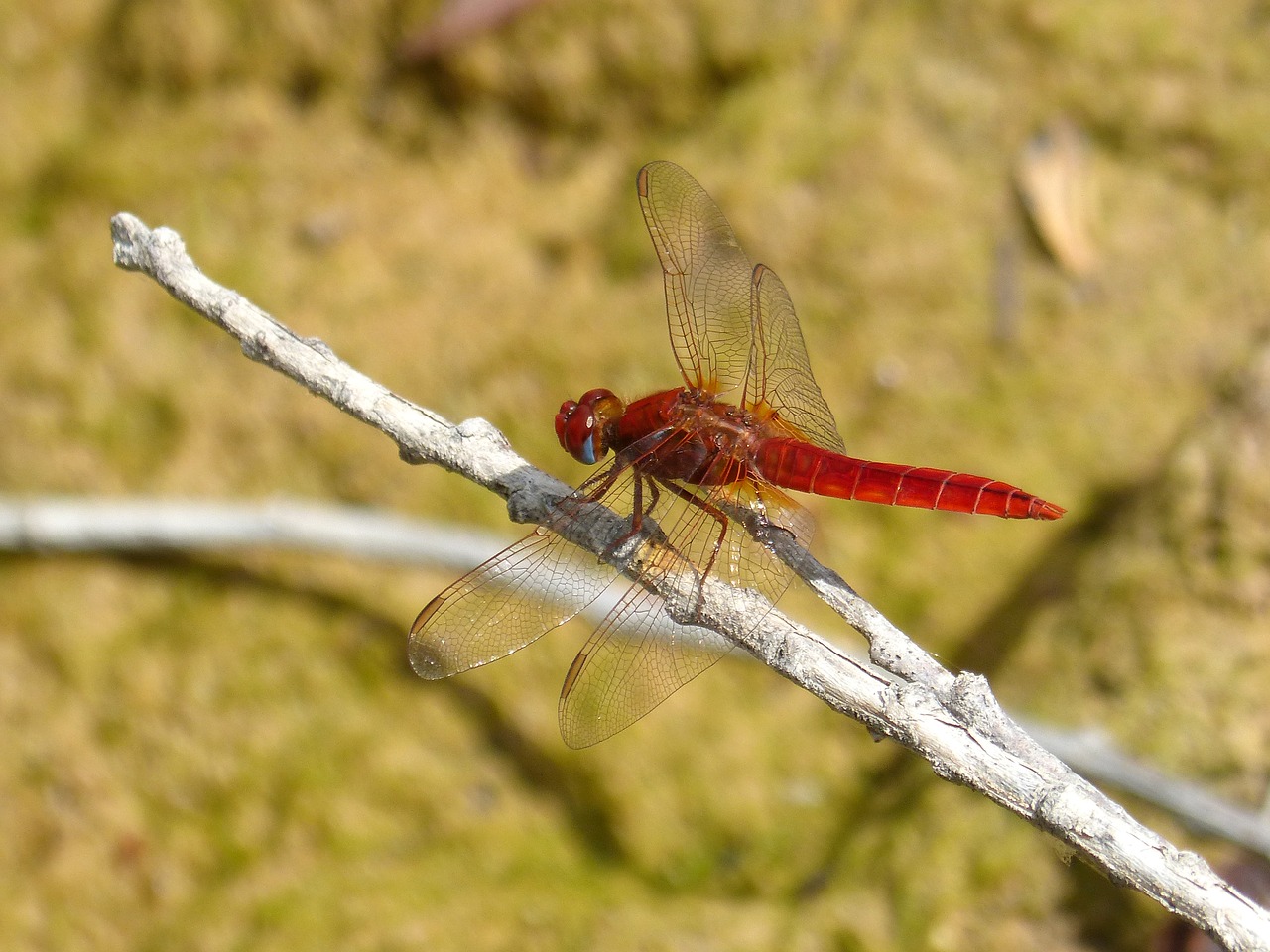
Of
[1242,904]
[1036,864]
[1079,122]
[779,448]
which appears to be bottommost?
[1242,904]

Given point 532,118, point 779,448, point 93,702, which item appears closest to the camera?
point 779,448

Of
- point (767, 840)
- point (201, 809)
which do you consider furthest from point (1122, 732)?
point (201, 809)

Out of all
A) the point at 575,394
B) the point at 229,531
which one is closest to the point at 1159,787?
the point at 575,394

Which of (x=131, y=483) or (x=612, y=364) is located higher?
(x=612, y=364)

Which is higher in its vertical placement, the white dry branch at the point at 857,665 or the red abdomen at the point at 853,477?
the red abdomen at the point at 853,477

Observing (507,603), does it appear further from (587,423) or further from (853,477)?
(853,477)

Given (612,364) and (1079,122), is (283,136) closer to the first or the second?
(612,364)

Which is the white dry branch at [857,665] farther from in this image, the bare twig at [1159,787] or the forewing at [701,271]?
the bare twig at [1159,787]

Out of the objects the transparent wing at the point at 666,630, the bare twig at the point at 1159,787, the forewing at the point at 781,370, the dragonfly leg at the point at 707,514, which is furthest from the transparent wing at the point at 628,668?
the bare twig at the point at 1159,787
